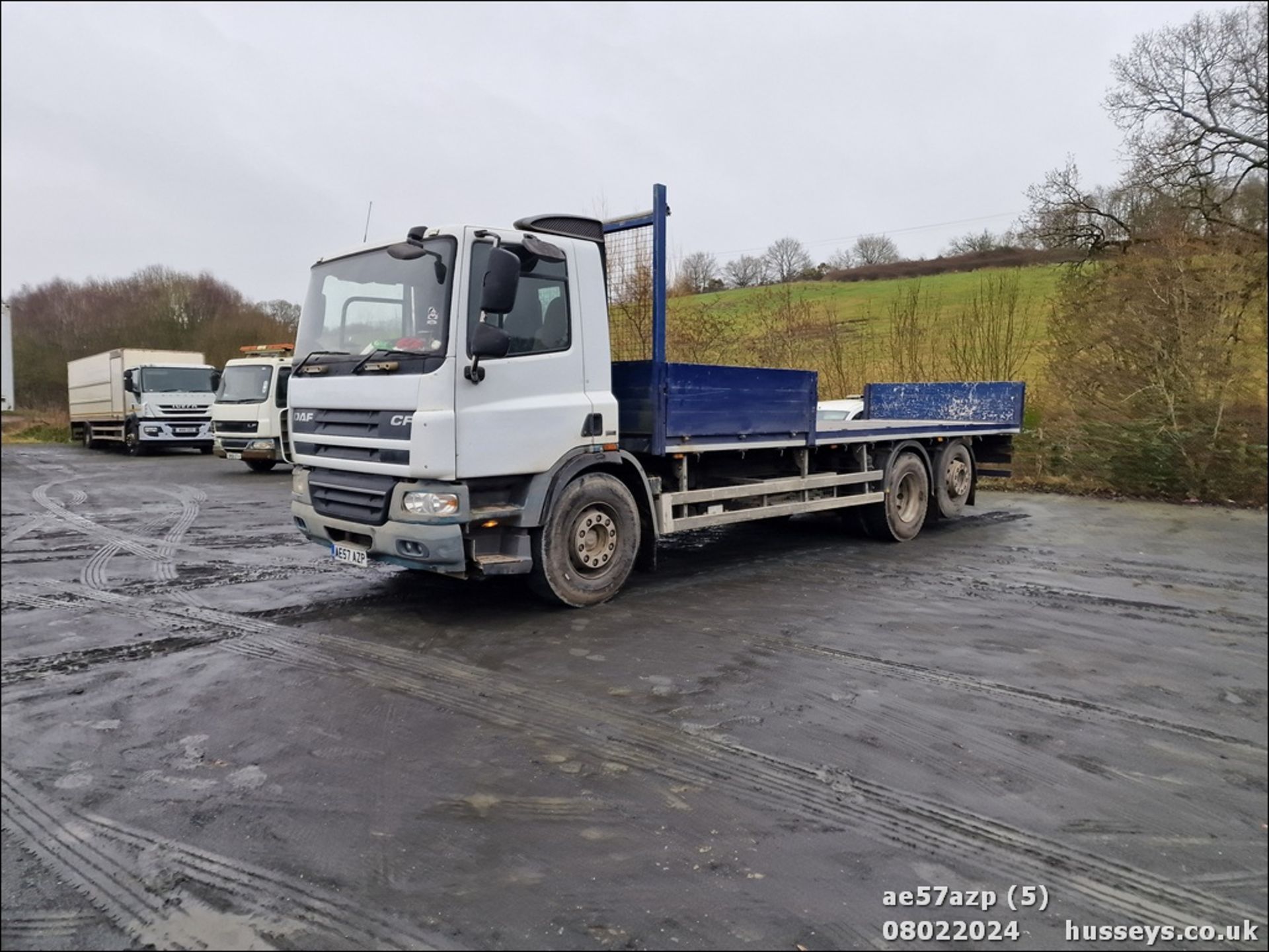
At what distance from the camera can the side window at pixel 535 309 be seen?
214 inches

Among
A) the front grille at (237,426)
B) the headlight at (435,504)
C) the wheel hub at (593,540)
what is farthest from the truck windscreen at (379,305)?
the front grille at (237,426)

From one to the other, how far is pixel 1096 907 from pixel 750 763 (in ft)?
4.51

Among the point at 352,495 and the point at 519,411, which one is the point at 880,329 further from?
the point at 352,495

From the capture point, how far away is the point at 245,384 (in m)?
18.2

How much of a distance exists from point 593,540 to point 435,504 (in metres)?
1.43

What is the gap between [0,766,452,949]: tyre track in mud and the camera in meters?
2.33

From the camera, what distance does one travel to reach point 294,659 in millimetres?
4867

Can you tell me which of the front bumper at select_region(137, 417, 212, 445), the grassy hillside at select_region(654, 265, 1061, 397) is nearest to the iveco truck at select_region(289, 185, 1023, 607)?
the grassy hillside at select_region(654, 265, 1061, 397)

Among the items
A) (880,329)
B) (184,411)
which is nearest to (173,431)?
(184,411)

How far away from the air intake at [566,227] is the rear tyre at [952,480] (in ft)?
19.5

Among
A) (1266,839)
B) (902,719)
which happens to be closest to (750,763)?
(902,719)

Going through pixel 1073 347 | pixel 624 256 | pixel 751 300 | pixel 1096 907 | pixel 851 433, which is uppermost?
pixel 751 300

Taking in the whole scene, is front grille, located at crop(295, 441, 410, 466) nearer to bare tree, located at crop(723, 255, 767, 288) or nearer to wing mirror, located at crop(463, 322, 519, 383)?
wing mirror, located at crop(463, 322, 519, 383)

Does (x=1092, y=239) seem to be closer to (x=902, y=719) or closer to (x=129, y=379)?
(x=902, y=719)
